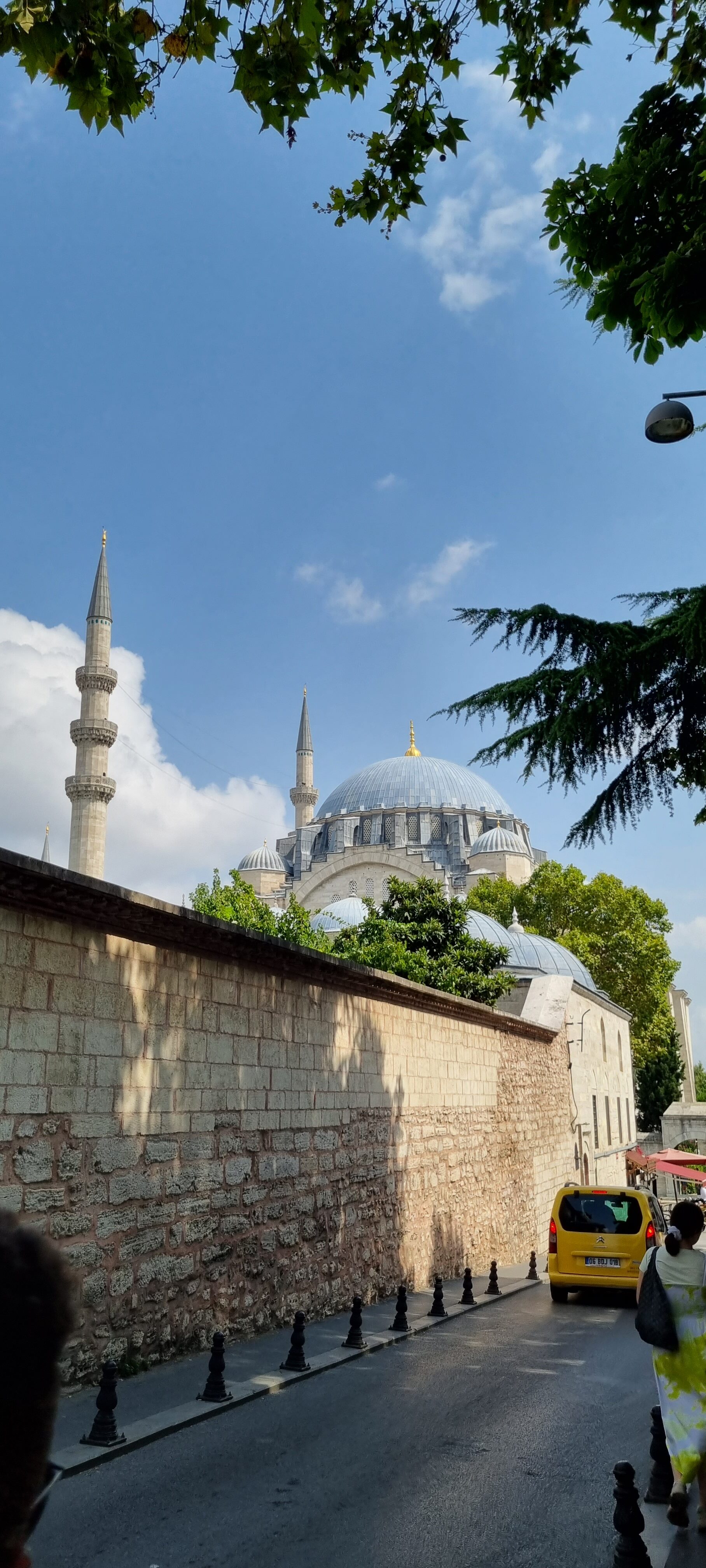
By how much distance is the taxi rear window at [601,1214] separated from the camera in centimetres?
1159

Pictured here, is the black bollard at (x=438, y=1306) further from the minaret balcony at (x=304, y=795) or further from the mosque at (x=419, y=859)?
the minaret balcony at (x=304, y=795)

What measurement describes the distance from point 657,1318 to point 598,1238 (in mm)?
7623

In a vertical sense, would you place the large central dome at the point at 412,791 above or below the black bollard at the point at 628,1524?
above

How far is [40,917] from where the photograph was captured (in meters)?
5.84

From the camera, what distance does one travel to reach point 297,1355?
6895 millimetres

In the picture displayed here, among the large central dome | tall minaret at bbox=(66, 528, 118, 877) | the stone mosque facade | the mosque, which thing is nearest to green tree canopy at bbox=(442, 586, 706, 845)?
the mosque

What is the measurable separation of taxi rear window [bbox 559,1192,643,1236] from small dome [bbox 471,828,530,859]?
166 ft

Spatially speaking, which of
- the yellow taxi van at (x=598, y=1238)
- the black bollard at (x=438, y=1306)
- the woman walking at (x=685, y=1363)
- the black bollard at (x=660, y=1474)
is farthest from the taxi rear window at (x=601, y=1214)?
the woman walking at (x=685, y=1363)

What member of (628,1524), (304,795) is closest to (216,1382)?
(628,1524)

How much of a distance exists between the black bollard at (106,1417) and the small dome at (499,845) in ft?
190

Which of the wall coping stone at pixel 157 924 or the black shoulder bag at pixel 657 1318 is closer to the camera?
the black shoulder bag at pixel 657 1318

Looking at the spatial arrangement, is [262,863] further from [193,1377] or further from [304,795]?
[193,1377]

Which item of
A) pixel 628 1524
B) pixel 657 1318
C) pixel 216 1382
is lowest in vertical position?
pixel 216 1382

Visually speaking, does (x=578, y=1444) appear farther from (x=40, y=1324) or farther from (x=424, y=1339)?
(x=40, y=1324)
